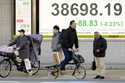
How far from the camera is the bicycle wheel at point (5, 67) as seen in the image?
13133 mm

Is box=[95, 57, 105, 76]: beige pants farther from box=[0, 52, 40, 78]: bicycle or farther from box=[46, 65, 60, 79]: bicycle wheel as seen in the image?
box=[0, 52, 40, 78]: bicycle

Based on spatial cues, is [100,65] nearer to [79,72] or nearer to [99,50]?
[99,50]

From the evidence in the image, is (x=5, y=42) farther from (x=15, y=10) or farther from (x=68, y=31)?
(x=68, y=31)

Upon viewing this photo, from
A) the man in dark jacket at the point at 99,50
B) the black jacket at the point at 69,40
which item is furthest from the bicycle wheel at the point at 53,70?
the man in dark jacket at the point at 99,50

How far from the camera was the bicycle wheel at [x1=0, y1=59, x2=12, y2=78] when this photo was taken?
517 inches

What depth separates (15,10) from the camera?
16609 millimetres

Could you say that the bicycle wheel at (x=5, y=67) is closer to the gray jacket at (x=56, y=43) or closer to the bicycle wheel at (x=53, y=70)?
the bicycle wheel at (x=53, y=70)

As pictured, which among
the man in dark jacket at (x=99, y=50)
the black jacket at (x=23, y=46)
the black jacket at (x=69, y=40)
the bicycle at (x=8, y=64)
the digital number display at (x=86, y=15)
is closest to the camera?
the black jacket at (x=69, y=40)

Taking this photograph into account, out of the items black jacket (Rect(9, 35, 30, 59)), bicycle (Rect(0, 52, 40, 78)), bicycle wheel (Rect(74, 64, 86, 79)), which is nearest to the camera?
bicycle wheel (Rect(74, 64, 86, 79))

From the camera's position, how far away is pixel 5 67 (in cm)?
1333

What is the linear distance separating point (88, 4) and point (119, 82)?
14.5m

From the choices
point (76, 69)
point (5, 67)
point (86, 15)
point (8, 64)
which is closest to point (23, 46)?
point (8, 64)

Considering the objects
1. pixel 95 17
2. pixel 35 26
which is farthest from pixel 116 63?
pixel 35 26

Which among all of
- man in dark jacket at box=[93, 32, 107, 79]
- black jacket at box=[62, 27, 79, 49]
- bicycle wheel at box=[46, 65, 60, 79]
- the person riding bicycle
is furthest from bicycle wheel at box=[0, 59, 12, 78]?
man in dark jacket at box=[93, 32, 107, 79]
